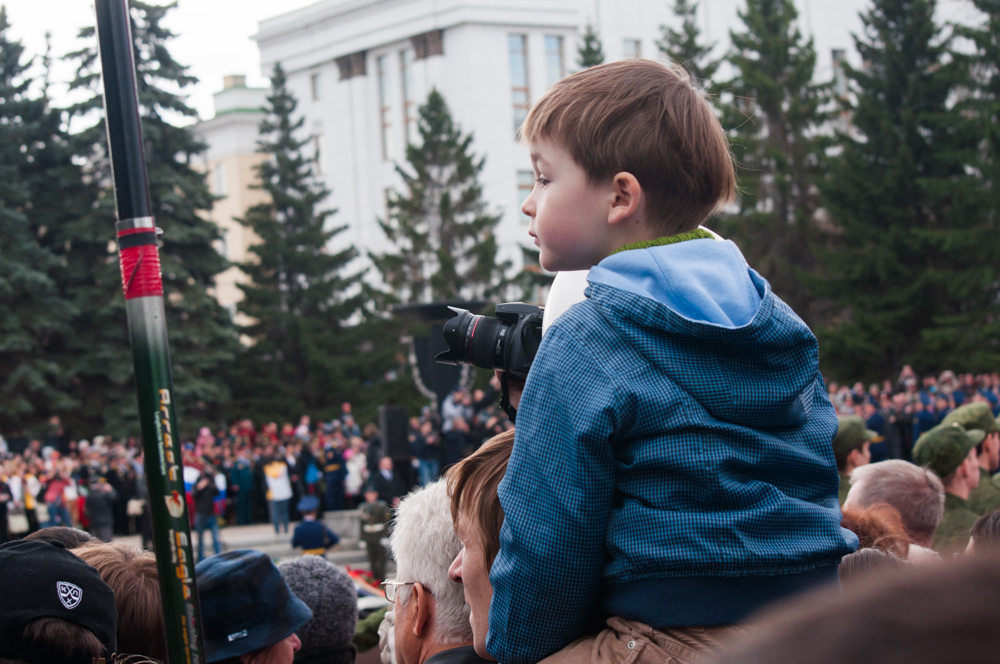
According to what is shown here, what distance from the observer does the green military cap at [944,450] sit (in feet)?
18.7

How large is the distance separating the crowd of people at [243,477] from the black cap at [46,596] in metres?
16.0

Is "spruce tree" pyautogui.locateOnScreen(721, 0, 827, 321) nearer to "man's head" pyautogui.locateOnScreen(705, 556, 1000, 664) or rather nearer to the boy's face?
the boy's face

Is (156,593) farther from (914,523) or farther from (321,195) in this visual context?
(321,195)

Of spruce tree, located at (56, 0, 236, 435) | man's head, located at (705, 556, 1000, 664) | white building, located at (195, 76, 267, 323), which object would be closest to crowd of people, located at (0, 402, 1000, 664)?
man's head, located at (705, 556, 1000, 664)

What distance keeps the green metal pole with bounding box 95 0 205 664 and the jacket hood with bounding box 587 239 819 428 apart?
0.80 meters

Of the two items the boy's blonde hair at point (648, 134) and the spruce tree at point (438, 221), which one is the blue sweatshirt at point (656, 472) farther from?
the spruce tree at point (438, 221)

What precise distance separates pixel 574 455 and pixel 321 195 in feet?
129

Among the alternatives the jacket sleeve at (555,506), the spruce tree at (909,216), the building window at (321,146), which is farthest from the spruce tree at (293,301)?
the jacket sleeve at (555,506)

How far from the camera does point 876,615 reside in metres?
0.67

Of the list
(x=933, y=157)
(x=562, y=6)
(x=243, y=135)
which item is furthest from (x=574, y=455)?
(x=243, y=135)

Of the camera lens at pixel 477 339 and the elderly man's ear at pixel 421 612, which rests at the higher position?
the camera lens at pixel 477 339

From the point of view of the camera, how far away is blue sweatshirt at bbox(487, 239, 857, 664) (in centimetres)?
168

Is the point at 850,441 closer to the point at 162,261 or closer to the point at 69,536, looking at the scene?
the point at 69,536

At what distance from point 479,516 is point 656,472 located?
20.6 inches
